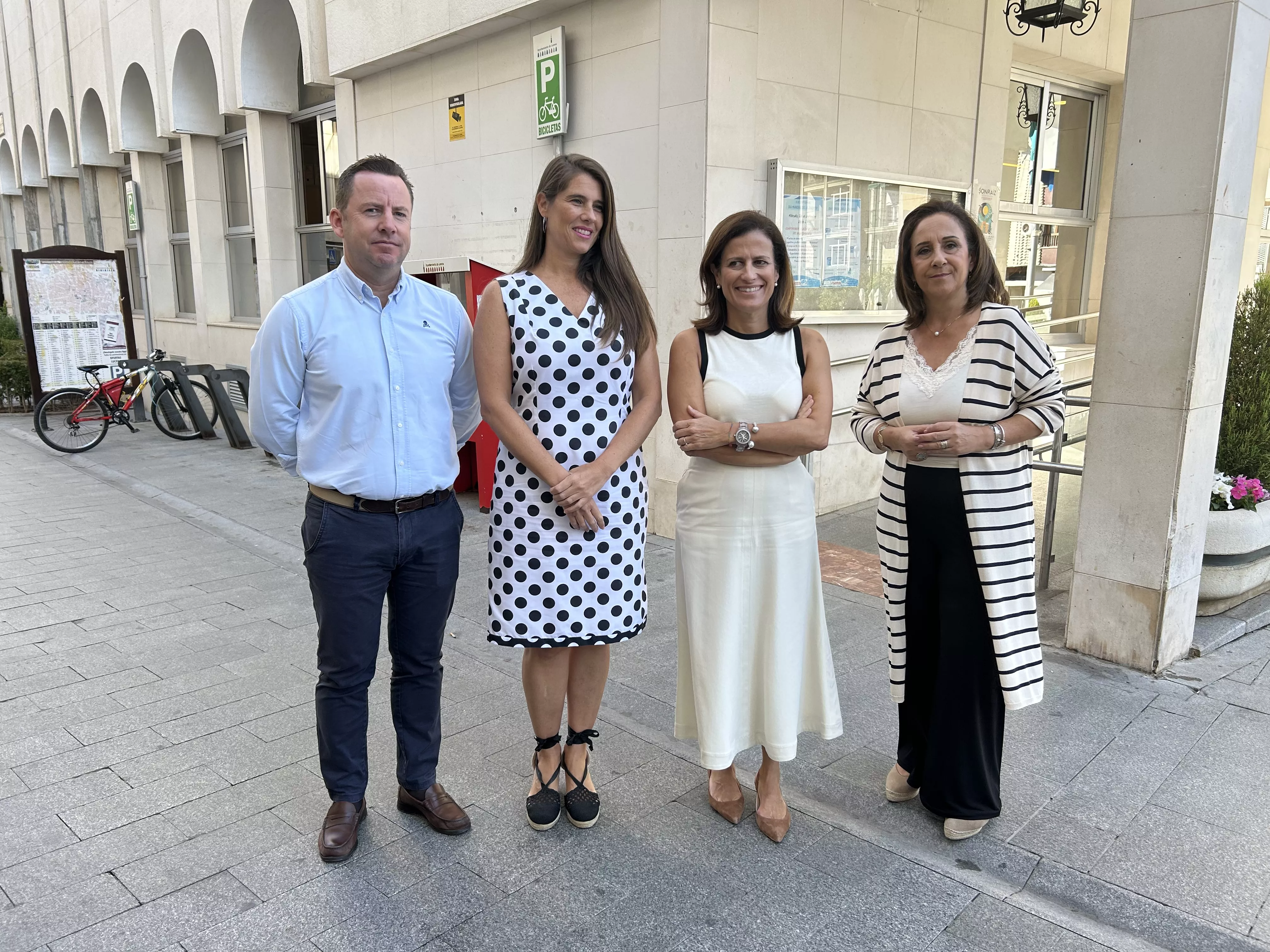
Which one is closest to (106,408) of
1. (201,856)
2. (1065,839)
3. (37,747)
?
(37,747)

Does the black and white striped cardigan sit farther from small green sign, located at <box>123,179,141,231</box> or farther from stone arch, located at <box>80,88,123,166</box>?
stone arch, located at <box>80,88,123,166</box>

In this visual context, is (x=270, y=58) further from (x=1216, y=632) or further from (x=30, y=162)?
(x=30, y=162)

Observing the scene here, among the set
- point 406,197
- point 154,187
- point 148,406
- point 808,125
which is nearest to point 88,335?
point 148,406

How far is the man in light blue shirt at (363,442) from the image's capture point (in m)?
2.64

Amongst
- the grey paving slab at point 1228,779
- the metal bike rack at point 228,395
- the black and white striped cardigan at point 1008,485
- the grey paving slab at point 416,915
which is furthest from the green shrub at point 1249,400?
the metal bike rack at point 228,395

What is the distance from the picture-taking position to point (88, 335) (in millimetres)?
11758

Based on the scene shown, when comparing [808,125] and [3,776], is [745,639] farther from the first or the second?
[808,125]

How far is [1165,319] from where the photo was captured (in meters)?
3.94

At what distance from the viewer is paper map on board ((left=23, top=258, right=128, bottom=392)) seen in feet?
37.3

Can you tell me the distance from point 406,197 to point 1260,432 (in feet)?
15.2

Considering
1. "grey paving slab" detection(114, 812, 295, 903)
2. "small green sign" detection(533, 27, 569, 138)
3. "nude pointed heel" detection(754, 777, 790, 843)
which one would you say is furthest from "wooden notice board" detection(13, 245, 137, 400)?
"nude pointed heel" detection(754, 777, 790, 843)

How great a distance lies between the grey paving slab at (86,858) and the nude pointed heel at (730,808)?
174cm

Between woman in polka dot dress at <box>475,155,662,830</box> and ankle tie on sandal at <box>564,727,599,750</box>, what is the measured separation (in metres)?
0.12

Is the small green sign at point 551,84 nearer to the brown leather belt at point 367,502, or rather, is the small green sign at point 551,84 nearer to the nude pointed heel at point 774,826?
the brown leather belt at point 367,502
